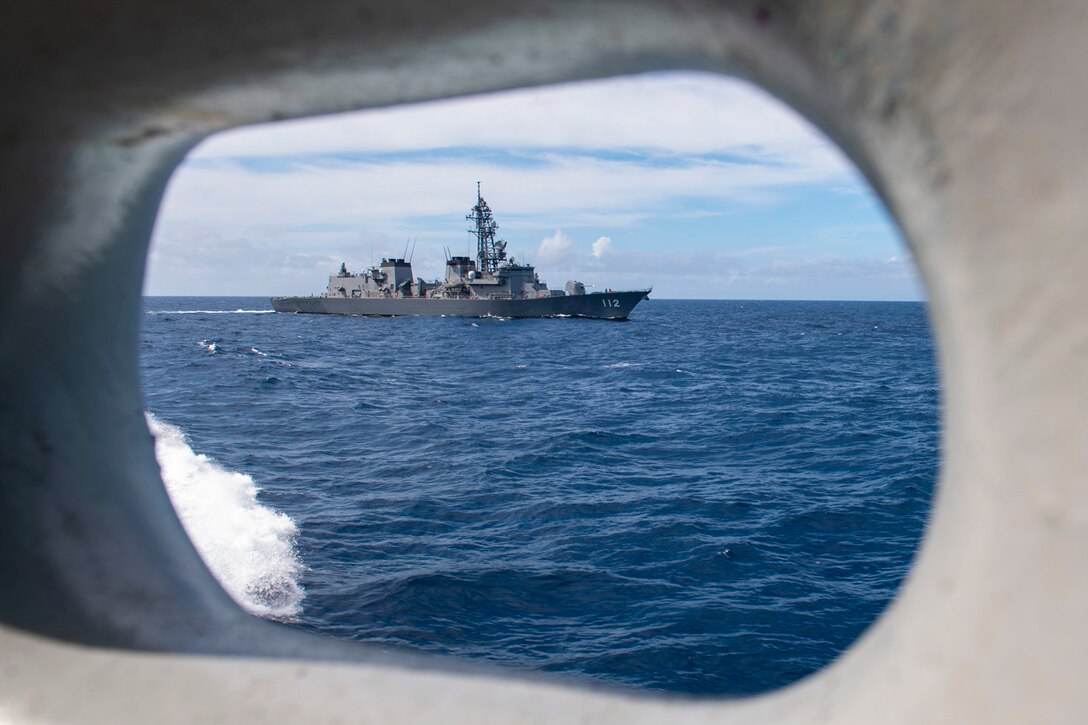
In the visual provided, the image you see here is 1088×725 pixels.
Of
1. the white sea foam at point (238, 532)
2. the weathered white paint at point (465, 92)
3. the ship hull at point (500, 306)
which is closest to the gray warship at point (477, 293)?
the ship hull at point (500, 306)

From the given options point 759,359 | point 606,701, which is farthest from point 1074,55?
point 759,359

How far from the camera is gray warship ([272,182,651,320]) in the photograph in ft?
208

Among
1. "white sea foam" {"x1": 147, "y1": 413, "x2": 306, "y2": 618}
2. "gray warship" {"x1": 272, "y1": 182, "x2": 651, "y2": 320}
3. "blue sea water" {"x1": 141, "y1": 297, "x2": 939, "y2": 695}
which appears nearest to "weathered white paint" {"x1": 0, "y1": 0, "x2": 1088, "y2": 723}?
"white sea foam" {"x1": 147, "y1": 413, "x2": 306, "y2": 618}

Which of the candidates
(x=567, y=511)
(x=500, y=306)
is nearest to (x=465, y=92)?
(x=567, y=511)

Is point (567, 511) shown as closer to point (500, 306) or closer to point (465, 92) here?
point (465, 92)

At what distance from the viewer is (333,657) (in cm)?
175

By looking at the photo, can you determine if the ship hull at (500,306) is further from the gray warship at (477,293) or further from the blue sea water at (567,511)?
the blue sea water at (567,511)

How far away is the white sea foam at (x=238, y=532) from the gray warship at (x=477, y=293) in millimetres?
50873

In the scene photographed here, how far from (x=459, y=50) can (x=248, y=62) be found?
0.42 meters

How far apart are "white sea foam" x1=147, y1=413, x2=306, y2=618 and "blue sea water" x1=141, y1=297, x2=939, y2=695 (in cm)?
5

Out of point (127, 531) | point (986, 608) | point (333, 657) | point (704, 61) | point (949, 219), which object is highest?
point (704, 61)

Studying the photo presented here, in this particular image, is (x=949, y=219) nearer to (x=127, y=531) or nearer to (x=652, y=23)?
(x=652, y=23)

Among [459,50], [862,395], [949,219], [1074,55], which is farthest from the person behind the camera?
[862,395]

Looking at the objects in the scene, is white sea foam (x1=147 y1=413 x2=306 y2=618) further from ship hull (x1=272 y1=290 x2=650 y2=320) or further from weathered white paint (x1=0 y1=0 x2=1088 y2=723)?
ship hull (x1=272 y1=290 x2=650 y2=320)
